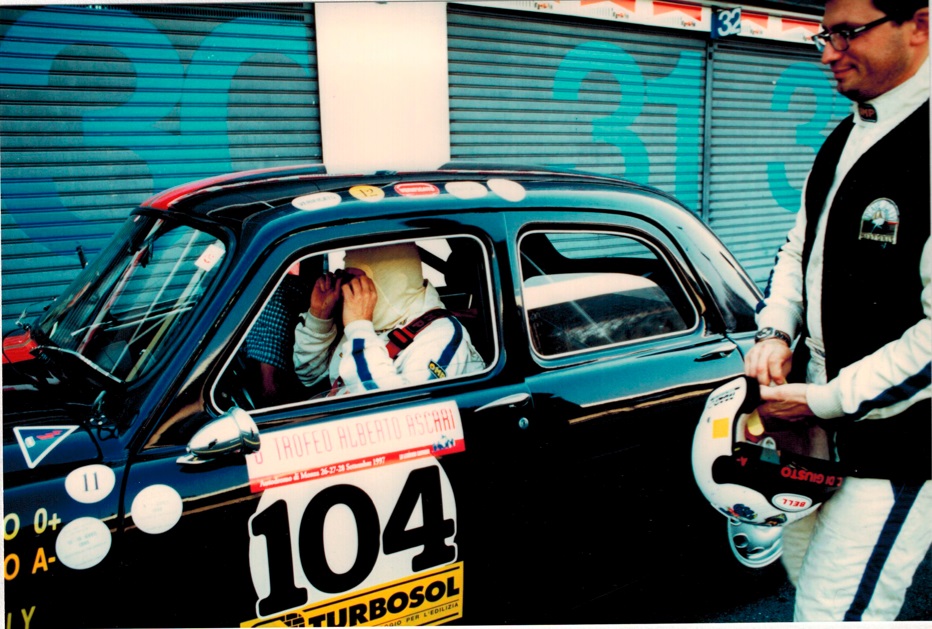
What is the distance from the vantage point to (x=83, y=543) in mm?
1764

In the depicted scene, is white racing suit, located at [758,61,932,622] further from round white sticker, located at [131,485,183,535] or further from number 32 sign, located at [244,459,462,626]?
round white sticker, located at [131,485,183,535]

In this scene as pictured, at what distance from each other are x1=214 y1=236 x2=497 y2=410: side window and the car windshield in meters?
0.23

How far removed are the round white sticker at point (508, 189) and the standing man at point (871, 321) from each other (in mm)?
869

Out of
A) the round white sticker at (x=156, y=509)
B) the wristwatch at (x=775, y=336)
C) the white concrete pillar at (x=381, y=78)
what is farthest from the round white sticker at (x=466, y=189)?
the white concrete pillar at (x=381, y=78)

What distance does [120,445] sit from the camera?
1.87m

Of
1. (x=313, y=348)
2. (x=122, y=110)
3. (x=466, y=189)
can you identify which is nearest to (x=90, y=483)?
(x=313, y=348)

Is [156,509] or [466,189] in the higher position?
[466,189]

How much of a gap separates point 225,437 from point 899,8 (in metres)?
1.93

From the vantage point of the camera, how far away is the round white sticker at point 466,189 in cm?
232

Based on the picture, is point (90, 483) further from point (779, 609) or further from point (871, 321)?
point (779, 609)

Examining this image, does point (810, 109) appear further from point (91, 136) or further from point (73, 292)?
point (73, 292)

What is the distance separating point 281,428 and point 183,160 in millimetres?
4633

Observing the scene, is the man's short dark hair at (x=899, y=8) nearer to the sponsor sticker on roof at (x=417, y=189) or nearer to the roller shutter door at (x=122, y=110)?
the sponsor sticker on roof at (x=417, y=189)

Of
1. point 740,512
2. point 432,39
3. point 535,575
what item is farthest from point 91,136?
point 740,512
